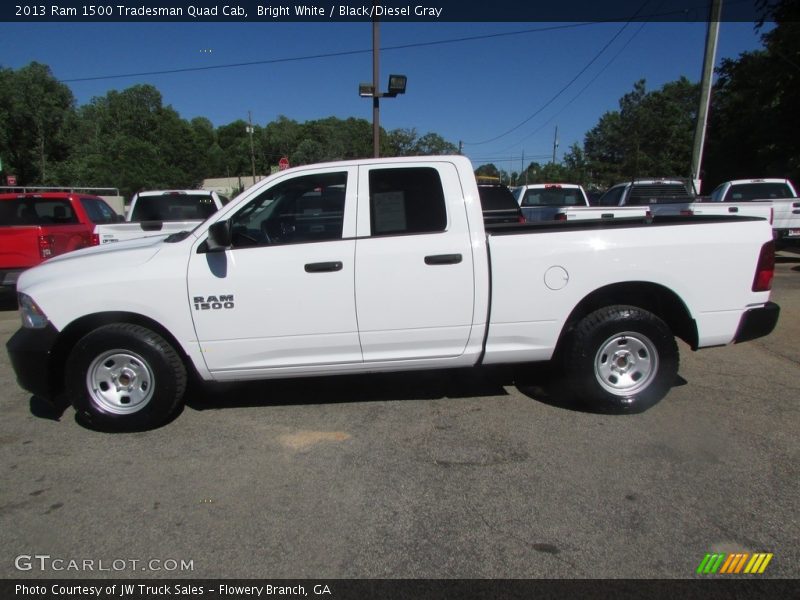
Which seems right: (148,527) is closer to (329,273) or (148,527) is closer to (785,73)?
(329,273)

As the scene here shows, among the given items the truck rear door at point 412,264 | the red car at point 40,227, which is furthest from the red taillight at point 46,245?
the truck rear door at point 412,264

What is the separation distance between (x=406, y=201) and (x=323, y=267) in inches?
31.7

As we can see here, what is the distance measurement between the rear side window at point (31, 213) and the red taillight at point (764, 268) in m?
9.28

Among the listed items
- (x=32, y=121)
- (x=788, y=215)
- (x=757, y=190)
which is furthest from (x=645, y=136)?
(x=32, y=121)

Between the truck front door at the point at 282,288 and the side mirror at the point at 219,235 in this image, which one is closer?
the side mirror at the point at 219,235

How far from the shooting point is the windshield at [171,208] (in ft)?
28.7

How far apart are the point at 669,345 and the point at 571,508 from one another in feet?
5.80

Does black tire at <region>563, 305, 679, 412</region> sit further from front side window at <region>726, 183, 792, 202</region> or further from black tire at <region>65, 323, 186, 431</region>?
front side window at <region>726, 183, 792, 202</region>

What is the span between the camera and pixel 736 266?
3951 mm

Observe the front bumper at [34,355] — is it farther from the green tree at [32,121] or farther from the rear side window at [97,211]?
the green tree at [32,121]

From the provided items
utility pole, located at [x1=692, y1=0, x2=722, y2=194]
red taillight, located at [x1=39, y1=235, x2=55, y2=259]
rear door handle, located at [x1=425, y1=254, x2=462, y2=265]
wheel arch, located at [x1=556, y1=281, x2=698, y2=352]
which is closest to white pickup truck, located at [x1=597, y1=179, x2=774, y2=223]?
utility pole, located at [x1=692, y1=0, x2=722, y2=194]
